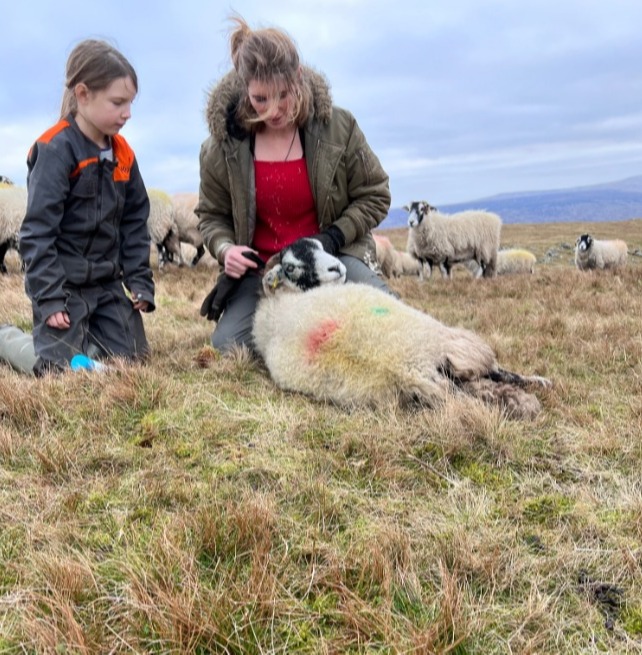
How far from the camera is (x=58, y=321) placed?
11.4ft

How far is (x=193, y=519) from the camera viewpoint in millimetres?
1812

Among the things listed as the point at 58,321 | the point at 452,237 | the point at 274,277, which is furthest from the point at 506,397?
the point at 452,237

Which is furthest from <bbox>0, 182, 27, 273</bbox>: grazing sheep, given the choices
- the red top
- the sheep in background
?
the sheep in background

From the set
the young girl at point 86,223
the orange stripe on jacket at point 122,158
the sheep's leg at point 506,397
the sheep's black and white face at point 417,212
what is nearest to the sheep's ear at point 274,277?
the young girl at point 86,223

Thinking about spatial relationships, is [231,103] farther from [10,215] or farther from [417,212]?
[417,212]

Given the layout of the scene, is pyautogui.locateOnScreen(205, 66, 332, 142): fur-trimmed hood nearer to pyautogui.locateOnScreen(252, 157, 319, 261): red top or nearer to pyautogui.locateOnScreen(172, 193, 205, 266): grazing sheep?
pyautogui.locateOnScreen(252, 157, 319, 261): red top

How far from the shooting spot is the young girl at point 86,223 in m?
3.42

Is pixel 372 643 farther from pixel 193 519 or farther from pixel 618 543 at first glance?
pixel 618 543

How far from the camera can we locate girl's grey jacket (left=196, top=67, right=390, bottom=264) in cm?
406

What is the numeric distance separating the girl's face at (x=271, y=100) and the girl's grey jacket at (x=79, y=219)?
Answer: 100cm

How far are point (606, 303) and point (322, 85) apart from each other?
4.40m

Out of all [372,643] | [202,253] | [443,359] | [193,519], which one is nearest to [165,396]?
[193,519]

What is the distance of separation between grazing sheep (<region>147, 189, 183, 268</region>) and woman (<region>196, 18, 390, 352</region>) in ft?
24.4

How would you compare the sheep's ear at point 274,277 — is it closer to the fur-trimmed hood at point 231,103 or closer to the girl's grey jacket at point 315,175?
the girl's grey jacket at point 315,175
